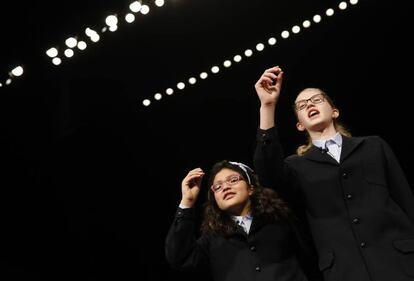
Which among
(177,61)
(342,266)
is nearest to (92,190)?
(177,61)

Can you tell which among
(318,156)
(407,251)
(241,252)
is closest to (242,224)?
(241,252)

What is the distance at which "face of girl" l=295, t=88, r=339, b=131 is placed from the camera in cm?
182

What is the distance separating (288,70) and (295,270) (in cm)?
149

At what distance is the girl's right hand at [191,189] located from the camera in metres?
1.98

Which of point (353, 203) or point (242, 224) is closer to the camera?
point (353, 203)

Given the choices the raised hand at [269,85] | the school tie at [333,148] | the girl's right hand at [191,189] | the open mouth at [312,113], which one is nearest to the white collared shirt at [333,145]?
the school tie at [333,148]

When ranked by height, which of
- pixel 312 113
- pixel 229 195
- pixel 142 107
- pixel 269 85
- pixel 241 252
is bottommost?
pixel 241 252

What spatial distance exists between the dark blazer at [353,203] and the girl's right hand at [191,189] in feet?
1.42

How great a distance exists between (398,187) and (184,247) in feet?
2.82

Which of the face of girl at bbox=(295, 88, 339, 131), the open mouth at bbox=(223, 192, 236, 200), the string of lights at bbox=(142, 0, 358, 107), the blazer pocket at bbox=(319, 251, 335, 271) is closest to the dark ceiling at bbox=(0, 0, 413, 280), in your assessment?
the string of lights at bbox=(142, 0, 358, 107)

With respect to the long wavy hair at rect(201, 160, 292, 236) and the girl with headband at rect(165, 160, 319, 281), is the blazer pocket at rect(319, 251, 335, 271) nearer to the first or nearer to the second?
the girl with headband at rect(165, 160, 319, 281)

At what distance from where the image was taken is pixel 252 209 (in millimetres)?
1975

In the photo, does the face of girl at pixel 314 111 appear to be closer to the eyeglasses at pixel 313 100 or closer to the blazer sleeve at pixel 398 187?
the eyeglasses at pixel 313 100

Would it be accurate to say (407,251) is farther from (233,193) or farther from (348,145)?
(233,193)
